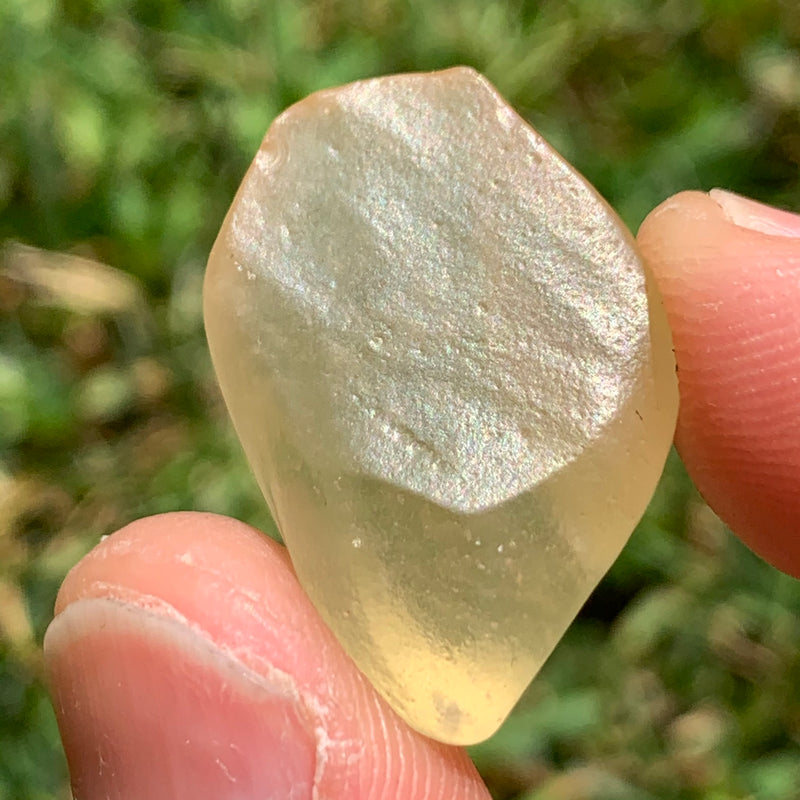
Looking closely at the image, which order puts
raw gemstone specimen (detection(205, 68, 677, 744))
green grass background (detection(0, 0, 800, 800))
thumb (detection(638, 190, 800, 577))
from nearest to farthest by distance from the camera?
raw gemstone specimen (detection(205, 68, 677, 744)) < thumb (detection(638, 190, 800, 577)) < green grass background (detection(0, 0, 800, 800))

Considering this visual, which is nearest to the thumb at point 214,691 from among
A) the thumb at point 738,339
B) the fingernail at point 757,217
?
the thumb at point 738,339

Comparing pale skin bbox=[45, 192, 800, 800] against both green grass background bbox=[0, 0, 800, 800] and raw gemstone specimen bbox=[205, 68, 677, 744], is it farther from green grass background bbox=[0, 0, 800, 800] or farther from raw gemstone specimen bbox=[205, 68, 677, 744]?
green grass background bbox=[0, 0, 800, 800]

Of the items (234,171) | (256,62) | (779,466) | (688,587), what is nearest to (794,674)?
(688,587)

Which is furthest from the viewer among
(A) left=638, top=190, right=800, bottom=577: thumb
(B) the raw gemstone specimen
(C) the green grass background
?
(C) the green grass background

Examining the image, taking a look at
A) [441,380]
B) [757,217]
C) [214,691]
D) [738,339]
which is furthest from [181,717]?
[757,217]

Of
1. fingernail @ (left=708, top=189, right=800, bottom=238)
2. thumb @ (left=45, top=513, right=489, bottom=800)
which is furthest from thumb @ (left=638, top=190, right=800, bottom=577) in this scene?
thumb @ (left=45, top=513, right=489, bottom=800)

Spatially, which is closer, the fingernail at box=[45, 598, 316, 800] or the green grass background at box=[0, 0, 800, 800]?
the fingernail at box=[45, 598, 316, 800]
